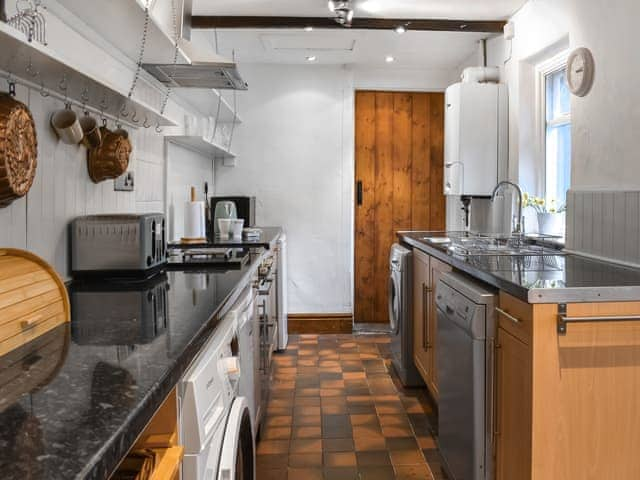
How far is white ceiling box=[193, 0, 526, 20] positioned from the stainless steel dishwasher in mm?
1898

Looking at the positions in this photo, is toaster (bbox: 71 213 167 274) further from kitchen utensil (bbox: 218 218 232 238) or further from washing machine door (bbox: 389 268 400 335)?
washing machine door (bbox: 389 268 400 335)

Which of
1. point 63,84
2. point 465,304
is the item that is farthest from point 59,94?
point 465,304

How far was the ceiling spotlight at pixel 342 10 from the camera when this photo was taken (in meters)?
3.26

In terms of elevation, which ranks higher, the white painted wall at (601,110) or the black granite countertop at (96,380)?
the white painted wall at (601,110)

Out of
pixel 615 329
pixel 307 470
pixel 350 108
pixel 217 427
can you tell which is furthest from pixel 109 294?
pixel 350 108

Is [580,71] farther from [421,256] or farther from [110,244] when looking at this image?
[110,244]

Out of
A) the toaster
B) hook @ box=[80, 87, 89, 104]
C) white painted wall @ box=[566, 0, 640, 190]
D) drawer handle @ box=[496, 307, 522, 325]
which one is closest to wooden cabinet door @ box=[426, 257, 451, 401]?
white painted wall @ box=[566, 0, 640, 190]

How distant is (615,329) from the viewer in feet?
5.56

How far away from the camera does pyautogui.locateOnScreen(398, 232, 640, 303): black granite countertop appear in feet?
5.49

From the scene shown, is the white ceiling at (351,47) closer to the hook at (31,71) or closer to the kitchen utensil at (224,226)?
the kitchen utensil at (224,226)

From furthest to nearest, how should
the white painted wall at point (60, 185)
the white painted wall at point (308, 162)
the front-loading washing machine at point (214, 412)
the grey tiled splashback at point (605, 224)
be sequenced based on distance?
the white painted wall at point (308, 162)
the grey tiled splashback at point (605, 224)
the white painted wall at point (60, 185)
the front-loading washing machine at point (214, 412)

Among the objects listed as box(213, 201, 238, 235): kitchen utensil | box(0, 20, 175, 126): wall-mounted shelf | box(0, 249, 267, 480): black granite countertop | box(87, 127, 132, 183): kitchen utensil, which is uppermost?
box(0, 20, 175, 126): wall-mounted shelf

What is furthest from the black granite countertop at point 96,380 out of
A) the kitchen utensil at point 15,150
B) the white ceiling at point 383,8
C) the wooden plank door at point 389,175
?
the wooden plank door at point 389,175

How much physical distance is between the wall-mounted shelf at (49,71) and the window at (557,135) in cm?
236
